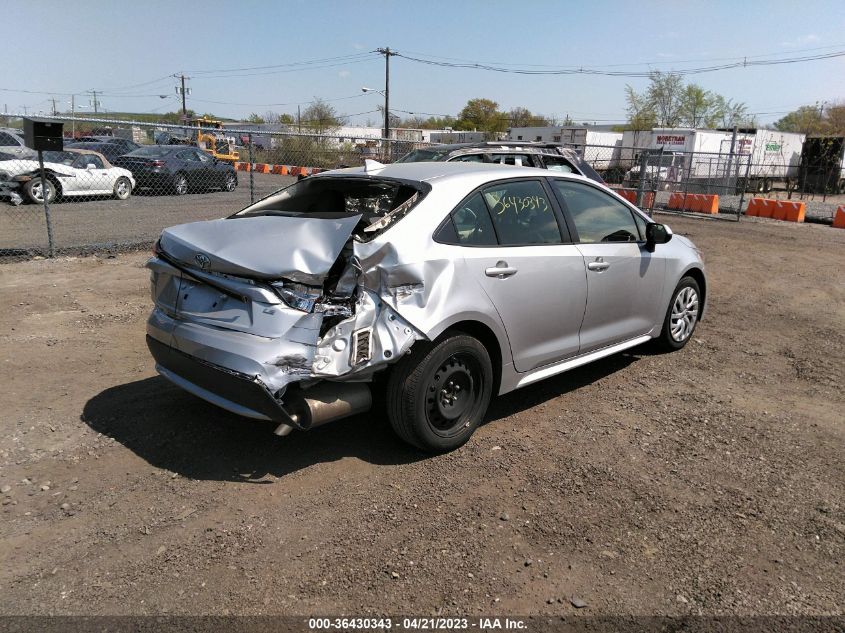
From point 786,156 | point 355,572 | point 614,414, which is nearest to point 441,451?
point 355,572

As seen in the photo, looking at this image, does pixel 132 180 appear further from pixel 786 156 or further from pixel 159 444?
pixel 786 156

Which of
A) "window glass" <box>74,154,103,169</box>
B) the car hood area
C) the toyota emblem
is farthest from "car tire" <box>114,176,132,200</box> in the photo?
the toyota emblem

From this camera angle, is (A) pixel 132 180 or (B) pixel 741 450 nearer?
(B) pixel 741 450

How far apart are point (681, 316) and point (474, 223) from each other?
290 centimetres

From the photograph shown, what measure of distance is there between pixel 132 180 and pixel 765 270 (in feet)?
Answer: 50.4

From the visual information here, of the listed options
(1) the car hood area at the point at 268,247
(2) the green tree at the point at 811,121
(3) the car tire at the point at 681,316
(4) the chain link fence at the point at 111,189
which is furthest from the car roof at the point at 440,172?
(2) the green tree at the point at 811,121

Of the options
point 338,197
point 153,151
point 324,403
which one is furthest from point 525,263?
point 153,151

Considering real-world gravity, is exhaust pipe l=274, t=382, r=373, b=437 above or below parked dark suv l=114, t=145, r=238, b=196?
below

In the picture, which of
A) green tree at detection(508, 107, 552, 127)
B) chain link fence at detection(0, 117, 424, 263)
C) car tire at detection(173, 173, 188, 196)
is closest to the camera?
chain link fence at detection(0, 117, 424, 263)

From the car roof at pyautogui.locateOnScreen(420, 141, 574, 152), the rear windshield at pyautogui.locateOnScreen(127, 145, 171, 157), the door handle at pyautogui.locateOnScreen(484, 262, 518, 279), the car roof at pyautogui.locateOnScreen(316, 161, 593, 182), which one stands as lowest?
the door handle at pyautogui.locateOnScreen(484, 262, 518, 279)

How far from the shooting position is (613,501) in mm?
3449

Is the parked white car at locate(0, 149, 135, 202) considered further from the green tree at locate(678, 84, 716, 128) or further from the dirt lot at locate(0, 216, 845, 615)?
the green tree at locate(678, 84, 716, 128)

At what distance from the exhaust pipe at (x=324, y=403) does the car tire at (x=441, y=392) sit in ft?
0.59

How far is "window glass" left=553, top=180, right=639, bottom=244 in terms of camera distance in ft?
15.3
